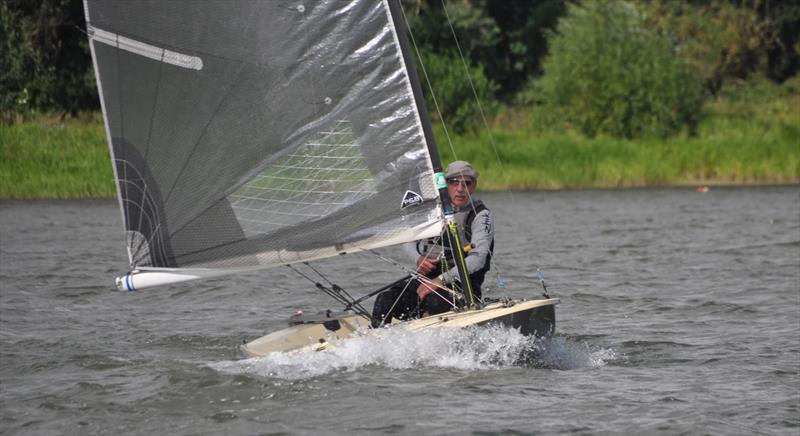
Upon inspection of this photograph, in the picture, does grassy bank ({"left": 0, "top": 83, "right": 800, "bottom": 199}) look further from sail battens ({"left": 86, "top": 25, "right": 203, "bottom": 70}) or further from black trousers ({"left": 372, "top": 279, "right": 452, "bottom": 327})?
sail battens ({"left": 86, "top": 25, "right": 203, "bottom": 70})

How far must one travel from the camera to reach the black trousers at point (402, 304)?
9461mm

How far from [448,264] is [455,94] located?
79.1 feet

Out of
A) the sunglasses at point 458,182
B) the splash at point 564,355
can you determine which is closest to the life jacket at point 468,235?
the sunglasses at point 458,182

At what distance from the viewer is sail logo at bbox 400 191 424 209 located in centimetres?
906

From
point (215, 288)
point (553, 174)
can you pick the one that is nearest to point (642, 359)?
point (215, 288)

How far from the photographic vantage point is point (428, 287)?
9.41 meters

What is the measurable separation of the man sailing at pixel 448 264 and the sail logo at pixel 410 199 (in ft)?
1.16

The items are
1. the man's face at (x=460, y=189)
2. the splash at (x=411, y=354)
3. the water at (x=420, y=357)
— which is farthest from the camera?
the man's face at (x=460, y=189)

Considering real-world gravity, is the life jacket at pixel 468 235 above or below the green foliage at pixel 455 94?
below

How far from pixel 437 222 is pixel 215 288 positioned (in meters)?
6.04

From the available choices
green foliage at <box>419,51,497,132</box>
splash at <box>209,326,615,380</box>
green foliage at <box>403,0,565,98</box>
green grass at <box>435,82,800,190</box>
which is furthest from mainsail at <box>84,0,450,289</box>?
green foliage at <box>403,0,565,98</box>

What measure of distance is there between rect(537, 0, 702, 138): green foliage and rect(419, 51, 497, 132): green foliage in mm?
2044

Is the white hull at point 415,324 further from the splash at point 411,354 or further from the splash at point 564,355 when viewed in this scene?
the splash at point 564,355

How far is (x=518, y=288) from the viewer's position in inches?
564
